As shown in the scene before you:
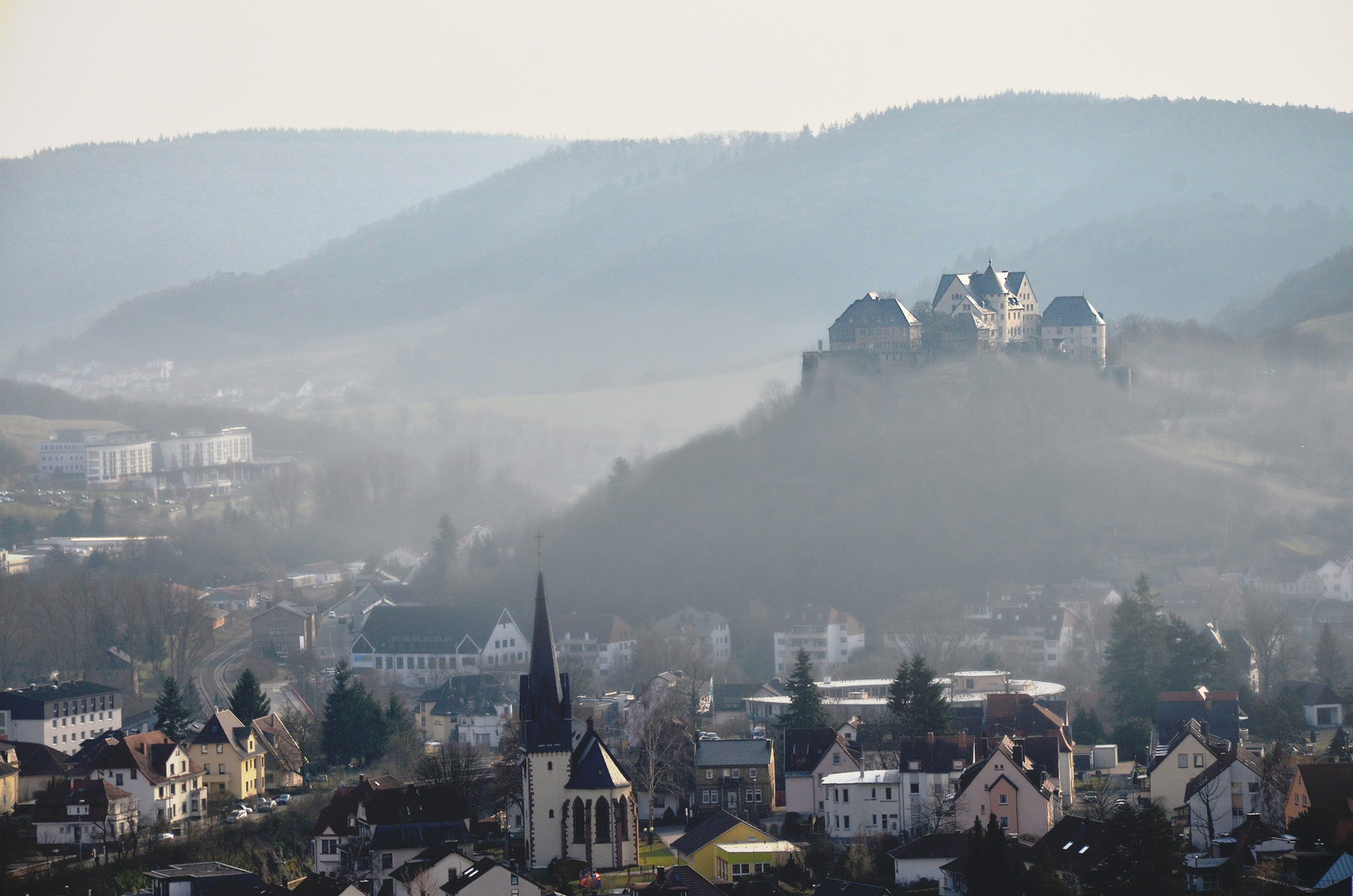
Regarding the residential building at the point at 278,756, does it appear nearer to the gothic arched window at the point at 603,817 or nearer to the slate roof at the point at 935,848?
the gothic arched window at the point at 603,817

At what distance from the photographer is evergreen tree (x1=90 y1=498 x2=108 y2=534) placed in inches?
6452

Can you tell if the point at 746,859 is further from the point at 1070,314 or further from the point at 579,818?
the point at 1070,314

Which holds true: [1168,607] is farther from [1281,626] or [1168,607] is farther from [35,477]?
[35,477]

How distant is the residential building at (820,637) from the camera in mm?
105625

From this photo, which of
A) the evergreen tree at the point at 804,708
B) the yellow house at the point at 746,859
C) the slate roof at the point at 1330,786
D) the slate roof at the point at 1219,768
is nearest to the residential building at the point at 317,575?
the evergreen tree at the point at 804,708

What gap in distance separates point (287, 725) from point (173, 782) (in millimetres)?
12999

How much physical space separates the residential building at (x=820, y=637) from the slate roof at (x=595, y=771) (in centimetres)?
4380

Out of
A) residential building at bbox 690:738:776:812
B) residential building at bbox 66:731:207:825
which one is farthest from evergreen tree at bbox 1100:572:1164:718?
residential building at bbox 66:731:207:825

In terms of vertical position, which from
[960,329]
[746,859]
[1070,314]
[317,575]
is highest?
[1070,314]

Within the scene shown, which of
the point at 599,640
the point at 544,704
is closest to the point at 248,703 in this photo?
the point at 544,704

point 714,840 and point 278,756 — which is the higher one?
point 278,756

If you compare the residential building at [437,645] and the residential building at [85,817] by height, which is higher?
the residential building at [437,645]

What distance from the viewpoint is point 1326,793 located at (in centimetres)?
5281

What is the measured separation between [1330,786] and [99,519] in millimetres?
128422
